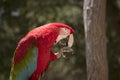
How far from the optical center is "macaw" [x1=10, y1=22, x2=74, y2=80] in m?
1.49

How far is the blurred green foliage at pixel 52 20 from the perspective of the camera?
3770 millimetres

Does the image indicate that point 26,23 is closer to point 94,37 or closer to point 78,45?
point 78,45

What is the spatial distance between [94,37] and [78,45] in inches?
63.9

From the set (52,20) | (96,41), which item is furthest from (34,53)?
(52,20)

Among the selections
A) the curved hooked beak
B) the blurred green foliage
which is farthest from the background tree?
the blurred green foliage

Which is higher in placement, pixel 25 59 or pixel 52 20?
pixel 52 20

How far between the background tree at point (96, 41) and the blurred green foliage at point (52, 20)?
5.67ft

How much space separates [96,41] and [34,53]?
20.7 inches

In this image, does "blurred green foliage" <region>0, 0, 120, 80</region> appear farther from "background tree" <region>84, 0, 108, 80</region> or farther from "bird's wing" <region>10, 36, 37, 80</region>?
"bird's wing" <region>10, 36, 37, 80</region>

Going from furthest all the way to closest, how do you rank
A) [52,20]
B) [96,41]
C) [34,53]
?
[52,20], [96,41], [34,53]

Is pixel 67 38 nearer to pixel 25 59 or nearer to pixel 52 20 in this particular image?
pixel 25 59

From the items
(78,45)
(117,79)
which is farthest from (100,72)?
(117,79)

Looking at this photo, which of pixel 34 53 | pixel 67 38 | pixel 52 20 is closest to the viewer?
pixel 34 53

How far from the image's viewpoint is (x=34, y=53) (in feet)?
4.91
